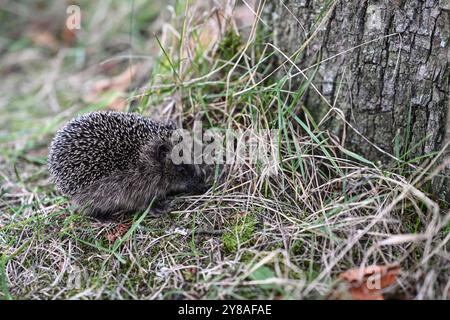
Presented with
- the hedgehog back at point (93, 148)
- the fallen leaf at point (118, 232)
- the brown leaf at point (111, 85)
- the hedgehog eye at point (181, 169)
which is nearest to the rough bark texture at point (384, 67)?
the hedgehog eye at point (181, 169)

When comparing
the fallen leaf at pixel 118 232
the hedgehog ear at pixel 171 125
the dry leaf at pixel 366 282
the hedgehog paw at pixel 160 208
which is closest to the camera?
the dry leaf at pixel 366 282

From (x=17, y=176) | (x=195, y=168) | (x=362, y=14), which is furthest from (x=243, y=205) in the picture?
(x=17, y=176)

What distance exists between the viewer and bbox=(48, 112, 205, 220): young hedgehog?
4254mm

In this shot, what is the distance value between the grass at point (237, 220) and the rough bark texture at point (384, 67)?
22 centimetres

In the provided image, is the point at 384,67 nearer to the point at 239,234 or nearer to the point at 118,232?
the point at 239,234

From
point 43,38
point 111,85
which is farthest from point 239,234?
point 43,38

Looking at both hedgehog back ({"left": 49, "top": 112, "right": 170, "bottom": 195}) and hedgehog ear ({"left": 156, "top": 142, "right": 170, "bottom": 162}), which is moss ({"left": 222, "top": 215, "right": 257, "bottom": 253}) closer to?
hedgehog ear ({"left": 156, "top": 142, "right": 170, "bottom": 162})

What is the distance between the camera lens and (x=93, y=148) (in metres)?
4.26

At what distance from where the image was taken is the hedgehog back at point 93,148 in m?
4.25

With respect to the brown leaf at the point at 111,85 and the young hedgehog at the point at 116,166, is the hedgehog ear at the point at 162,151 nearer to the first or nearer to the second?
the young hedgehog at the point at 116,166

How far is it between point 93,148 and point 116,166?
0.28 m

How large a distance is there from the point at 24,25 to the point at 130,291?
22.3 ft

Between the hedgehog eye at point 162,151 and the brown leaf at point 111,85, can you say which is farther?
the brown leaf at point 111,85

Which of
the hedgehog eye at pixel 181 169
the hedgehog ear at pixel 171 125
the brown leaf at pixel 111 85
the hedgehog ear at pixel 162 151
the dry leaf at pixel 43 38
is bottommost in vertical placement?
the hedgehog eye at pixel 181 169
